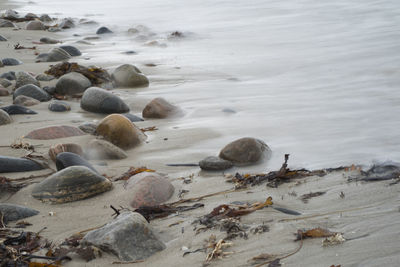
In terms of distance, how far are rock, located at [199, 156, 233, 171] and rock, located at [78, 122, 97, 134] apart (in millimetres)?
1148

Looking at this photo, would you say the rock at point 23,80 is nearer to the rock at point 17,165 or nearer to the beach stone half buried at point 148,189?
the rock at point 17,165

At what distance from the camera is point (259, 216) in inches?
89.8

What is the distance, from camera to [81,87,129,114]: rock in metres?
4.74

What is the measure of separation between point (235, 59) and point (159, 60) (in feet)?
4.01

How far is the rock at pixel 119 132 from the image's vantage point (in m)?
3.81

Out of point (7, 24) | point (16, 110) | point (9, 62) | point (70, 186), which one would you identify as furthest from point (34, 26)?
point (70, 186)

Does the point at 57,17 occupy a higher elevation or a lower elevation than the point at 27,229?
higher

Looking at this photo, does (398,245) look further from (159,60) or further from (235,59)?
(159,60)

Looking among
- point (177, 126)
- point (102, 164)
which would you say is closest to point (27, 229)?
point (102, 164)

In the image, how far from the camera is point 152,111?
15.2ft

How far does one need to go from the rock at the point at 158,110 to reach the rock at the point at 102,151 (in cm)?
107

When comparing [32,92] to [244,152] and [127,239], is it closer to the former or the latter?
[244,152]

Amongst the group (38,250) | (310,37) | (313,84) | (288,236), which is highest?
(310,37)

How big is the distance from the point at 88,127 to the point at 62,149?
2.21 ft
